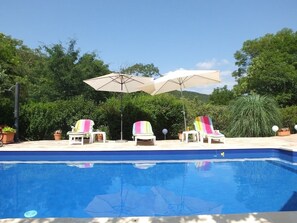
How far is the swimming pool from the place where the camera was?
4.90m

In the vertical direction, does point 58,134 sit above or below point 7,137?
above

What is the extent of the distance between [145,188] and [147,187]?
0.10 m

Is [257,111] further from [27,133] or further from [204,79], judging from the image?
[27,133]

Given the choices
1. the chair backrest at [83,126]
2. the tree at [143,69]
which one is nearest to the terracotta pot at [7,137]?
the chair backrest at [83,126]

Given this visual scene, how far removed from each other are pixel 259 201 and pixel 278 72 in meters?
21.1

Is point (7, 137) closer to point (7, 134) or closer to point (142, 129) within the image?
point (7, 134)

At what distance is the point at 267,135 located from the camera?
1328 centimetres

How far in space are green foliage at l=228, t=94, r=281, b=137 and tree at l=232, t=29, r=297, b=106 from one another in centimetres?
1087

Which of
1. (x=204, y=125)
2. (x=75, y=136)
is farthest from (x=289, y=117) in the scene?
(x=75, y=136)

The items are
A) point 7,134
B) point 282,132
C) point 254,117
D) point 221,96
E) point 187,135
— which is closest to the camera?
point 7,134

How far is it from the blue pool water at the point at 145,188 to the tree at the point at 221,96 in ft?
114

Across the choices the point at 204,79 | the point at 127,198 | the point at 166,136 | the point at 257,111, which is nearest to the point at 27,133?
the point at 166,136

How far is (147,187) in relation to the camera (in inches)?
255

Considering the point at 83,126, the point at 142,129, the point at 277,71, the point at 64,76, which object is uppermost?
the point at 277,71
